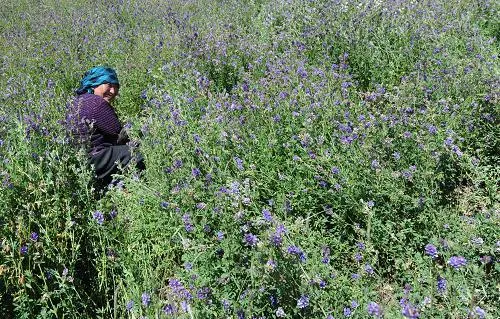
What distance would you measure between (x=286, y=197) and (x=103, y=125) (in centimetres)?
192

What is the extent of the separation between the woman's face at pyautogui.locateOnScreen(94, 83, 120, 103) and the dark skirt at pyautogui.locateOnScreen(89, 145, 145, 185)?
0.54 meters

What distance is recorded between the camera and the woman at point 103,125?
12.4 ft

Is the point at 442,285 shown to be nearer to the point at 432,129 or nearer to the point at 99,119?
the point at 432,129

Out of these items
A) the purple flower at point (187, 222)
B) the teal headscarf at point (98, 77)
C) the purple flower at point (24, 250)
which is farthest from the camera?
the teal headscarf at point (98, 77)

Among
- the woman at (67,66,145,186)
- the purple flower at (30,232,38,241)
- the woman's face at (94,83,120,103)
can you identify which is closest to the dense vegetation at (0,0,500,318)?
the purple flower at (30,232,38,241)

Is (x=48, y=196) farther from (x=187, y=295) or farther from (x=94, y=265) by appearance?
(x=187, y=295)

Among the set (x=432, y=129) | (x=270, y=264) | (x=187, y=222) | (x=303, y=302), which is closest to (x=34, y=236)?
(x=187, y=222)

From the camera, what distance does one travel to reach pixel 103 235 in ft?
8.40

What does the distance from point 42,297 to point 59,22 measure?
599cm

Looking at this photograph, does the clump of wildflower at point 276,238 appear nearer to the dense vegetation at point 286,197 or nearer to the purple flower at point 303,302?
the dense vegetation at point 286,197

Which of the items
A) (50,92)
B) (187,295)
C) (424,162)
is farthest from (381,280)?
(50,92)

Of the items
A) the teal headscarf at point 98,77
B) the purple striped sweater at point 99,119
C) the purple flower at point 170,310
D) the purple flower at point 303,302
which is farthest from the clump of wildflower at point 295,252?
the teal headscarf at point 98,77

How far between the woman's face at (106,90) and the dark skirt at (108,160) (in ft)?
1.76

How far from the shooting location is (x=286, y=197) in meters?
2.81
